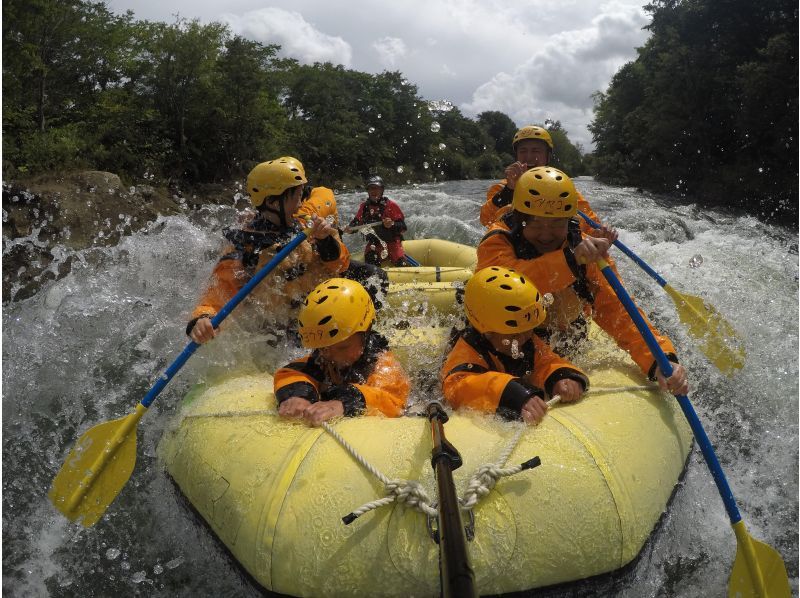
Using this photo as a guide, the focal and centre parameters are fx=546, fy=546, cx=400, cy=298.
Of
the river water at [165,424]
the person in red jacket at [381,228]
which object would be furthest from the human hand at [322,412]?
the person in red jacket at [381,228]

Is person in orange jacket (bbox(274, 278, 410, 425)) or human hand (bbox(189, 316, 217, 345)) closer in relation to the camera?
person in orange jacket (bbox(274, 278, 410, 425))

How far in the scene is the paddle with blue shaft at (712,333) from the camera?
13.2 ft

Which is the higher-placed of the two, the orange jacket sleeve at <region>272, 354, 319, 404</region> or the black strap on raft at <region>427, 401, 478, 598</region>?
the black strap on raft at <region>427, 401, 478, 598</region>

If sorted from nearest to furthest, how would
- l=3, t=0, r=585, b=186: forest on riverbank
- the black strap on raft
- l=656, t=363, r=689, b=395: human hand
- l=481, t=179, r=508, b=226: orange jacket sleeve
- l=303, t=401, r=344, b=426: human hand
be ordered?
the black strap on raft < l=303, t=401, r=344, b=426: human hand < l=656, t=363, r=689, b=395: human hand < l=481, t=179, r=508, b=226: orange jacket sleeve < l=3, t=0, r=585, b=186: forest on riverbank

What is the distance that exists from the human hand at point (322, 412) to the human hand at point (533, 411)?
86cm

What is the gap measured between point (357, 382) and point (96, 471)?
1540 mm

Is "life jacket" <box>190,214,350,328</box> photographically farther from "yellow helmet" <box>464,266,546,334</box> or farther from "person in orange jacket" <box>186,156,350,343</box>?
"yellow helmet" <box>464,266,546,334</box>

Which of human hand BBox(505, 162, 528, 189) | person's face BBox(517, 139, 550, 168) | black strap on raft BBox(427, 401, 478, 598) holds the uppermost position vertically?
person's face BBox(517, 139, 550, 168)

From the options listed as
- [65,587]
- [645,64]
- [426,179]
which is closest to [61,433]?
[65,587]

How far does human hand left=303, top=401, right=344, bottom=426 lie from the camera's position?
8.45 ft

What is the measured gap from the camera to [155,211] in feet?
48.5

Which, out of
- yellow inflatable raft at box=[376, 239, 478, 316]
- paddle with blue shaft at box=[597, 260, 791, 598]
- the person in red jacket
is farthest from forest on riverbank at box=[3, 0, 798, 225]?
paddle with blue shaft at box=[597, 260, 791, 598]

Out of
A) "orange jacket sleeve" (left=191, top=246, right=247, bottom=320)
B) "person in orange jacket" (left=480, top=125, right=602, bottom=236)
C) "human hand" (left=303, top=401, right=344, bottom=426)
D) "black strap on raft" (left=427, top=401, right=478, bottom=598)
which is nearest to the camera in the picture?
"black strap on raft" (left=427, top=401, right=478, bottom=598)

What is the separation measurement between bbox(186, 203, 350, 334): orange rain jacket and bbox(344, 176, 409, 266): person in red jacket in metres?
2.63
